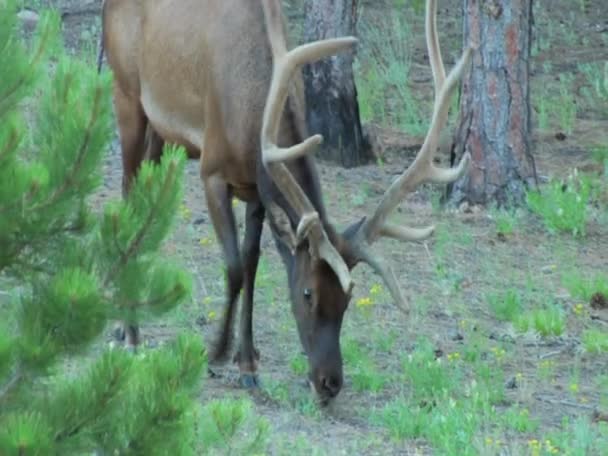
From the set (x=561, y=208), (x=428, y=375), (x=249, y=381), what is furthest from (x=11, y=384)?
(x=561, y=208)

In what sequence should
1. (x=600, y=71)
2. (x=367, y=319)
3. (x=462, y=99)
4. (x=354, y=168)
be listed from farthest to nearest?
(x=600, y=71) → (x=354, y=168) → (x=462, y=99) → (x=367, y=319)

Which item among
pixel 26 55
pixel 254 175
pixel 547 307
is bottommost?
pixel 547 307

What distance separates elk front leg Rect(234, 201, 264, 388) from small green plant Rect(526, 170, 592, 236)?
11.1 feet

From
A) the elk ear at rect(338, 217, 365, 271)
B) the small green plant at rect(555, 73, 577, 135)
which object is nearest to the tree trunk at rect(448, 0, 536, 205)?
the small green plant at rect(555, 73, 577, 135)

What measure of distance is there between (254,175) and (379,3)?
9.88m

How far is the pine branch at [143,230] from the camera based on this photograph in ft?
16.3

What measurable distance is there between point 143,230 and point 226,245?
13.2ft

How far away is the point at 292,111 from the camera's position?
8672 millimetres

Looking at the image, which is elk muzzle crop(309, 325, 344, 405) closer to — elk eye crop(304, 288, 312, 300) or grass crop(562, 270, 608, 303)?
elk eye crop(304, 288, 312, 300)

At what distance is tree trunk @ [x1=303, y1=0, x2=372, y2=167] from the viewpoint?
42.8 feet

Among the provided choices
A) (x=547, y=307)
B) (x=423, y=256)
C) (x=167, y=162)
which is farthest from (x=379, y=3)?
(x=167, y=162)

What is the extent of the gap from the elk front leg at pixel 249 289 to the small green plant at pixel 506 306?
1705 mm

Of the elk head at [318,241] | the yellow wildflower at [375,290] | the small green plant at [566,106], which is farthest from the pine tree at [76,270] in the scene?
the small green plant at [566,106]

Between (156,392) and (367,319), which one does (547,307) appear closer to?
(367,319)
